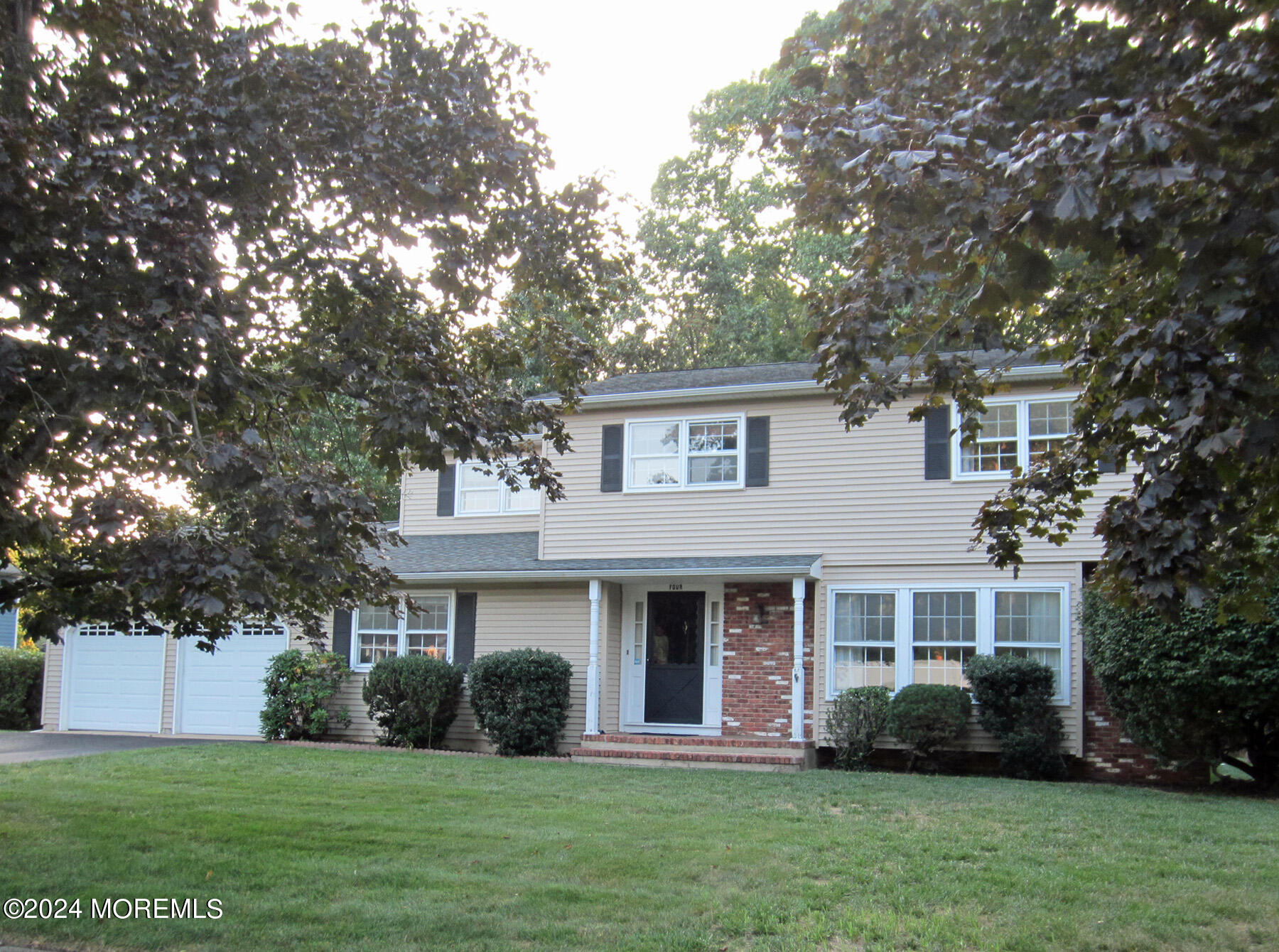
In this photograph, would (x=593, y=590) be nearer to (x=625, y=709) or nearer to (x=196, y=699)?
(x=625, y=709)

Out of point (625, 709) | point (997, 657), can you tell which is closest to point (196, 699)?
point (625, 709)

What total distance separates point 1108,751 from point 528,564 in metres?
8.27

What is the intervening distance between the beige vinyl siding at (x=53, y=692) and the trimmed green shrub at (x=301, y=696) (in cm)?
481

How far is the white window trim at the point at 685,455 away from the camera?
1616cm

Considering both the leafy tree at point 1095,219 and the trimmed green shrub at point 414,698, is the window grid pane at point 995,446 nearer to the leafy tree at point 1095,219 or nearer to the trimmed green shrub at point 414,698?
the trimmed green shrub at point 414,698

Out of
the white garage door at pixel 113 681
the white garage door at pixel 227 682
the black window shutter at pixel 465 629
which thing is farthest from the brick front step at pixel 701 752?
the white garage door at pixel 113 681

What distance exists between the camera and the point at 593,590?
15.9 m

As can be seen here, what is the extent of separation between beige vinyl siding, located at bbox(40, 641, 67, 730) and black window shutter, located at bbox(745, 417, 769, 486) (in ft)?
41.1

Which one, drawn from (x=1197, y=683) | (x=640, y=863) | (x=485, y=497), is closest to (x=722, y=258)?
(x=485, y=497)

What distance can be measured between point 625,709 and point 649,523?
9.14 ft

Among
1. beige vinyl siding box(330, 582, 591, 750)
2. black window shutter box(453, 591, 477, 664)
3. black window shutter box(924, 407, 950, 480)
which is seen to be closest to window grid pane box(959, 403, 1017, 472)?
black window shutter box(924, 407, 950, 480)

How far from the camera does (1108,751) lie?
14.0 m

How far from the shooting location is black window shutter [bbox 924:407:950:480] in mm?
14961

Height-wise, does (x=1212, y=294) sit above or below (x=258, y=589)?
above
